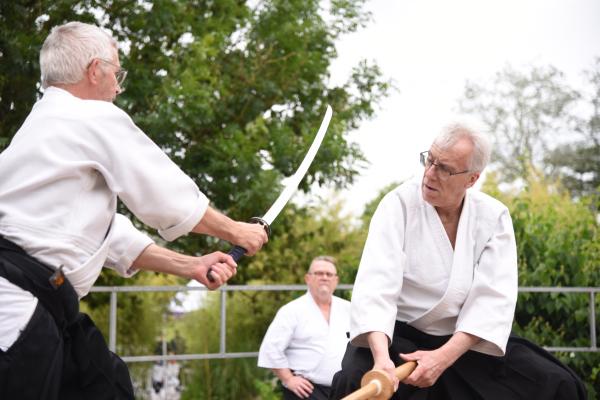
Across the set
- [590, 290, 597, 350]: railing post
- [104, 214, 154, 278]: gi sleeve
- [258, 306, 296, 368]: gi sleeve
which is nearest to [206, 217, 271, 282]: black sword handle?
[104, 214, 154, 278]: gi sleeve

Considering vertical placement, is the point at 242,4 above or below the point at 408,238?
above

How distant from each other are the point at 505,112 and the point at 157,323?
60.6 ft

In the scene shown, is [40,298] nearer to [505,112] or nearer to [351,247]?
[351,247]

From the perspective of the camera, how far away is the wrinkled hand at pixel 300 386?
555cm

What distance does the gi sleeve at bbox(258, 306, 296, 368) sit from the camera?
5.74 m

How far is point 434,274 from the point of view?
3246 mm

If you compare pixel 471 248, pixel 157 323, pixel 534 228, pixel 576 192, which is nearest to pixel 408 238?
pixel 471 248

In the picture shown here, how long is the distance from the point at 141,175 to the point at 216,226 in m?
0.30

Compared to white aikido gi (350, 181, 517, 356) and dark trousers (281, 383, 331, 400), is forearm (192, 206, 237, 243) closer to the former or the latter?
white aikido gi (350, 181, 517, 356)

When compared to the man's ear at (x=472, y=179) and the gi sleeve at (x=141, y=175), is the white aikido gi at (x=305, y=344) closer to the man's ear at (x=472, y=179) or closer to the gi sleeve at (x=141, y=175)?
the man's ear at (x=472, y=179)

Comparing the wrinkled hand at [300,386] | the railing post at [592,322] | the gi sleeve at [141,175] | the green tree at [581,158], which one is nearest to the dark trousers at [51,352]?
the gi sleeve at [141,175]

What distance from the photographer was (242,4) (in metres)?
8.71

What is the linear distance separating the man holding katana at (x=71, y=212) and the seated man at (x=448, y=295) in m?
0.86

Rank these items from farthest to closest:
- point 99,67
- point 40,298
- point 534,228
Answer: point 534,228 < point 99,67 < point 40,298
